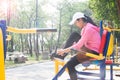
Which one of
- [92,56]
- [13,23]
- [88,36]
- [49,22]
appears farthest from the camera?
[49,22]

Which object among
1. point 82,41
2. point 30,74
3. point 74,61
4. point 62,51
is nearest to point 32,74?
point 30,74

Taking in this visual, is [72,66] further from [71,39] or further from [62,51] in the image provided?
[62,51]

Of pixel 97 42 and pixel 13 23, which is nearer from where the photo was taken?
pixel 97 42

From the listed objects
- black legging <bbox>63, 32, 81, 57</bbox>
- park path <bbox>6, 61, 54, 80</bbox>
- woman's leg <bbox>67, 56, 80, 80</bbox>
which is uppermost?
black legging <bbox>63, 32, 81, 57</bbox>

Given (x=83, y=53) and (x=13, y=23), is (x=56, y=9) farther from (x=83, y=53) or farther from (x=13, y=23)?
(x=83, y=53)

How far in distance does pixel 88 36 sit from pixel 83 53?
16.4 inches

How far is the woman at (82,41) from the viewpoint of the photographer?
5.60 meters

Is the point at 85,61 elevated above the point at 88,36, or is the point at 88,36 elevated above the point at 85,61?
the point at 88,36

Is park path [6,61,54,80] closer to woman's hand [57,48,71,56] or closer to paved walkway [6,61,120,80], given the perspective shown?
paved walkway [6,61,120,80]

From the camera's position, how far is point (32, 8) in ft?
180

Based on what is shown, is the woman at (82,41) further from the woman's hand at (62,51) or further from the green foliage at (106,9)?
the green foliage at (106,9)

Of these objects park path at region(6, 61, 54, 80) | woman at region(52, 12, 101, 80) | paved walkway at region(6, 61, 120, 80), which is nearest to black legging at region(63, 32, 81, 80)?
woman at region(52, 12, 101, 80)

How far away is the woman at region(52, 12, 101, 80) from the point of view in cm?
560

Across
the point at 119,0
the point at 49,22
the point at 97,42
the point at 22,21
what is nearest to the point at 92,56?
the point at 97,42
